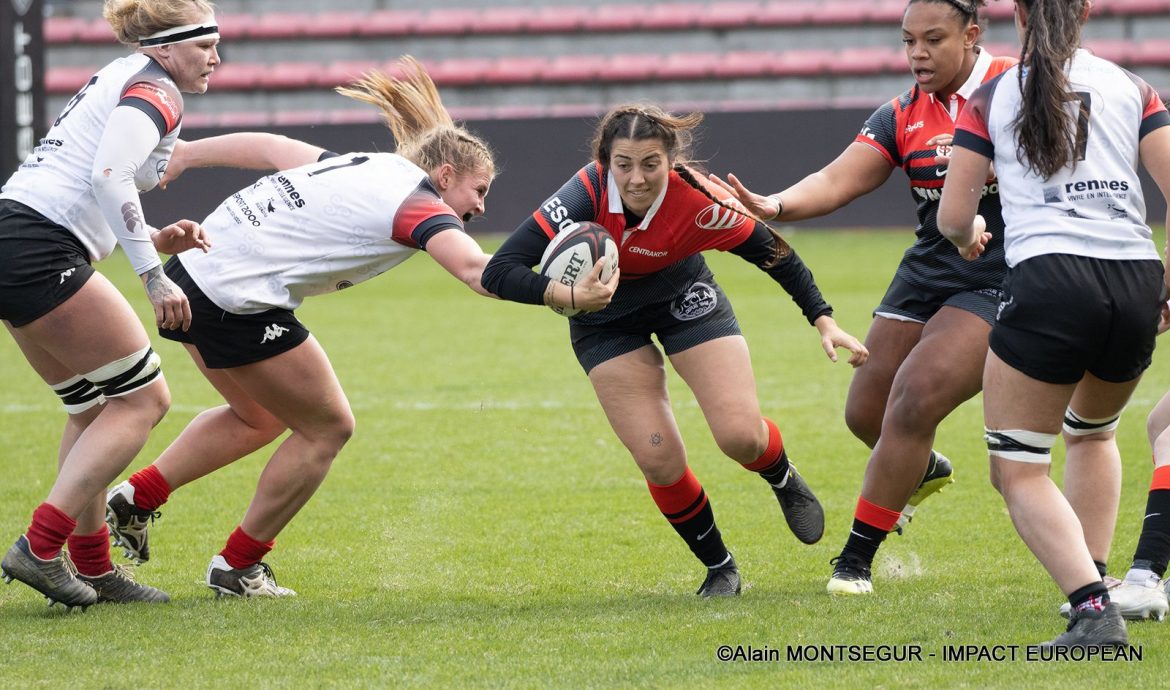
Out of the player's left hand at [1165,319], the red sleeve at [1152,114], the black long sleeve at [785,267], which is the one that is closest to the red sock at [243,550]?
the black long sleeve at [785,267]

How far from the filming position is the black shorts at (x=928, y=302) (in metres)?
4.47

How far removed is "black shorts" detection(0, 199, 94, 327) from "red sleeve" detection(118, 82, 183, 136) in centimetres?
45

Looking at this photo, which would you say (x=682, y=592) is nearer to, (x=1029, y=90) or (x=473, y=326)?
(x=1029, y=90)

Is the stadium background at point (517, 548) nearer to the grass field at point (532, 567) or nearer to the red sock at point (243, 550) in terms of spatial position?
the grass field at point (532, 567)

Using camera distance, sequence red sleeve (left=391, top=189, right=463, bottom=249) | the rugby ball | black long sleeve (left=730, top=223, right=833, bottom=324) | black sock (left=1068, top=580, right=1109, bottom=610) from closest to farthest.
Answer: black sock (left=1068, top=580, right=1109, bottom=610) → the rugby ball → red sleeve (left=391, top=189, right=463, bottom=249) → black long sleeve (left=730, top=223, right=833, bottom=324)

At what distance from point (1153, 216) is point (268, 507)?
15.0 meters

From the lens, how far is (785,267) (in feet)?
15.1

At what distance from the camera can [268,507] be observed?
459 centimetres

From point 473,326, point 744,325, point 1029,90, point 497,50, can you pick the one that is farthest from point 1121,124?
point 497,50

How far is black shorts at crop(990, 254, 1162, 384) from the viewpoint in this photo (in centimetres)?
349

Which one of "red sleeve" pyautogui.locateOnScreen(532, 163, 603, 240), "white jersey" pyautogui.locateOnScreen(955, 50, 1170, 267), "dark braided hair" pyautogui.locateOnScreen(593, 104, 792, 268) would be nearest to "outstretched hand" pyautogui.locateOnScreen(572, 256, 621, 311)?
"red sleeve" pyautogui.locateOnScreen(532, 163, 603, 240)

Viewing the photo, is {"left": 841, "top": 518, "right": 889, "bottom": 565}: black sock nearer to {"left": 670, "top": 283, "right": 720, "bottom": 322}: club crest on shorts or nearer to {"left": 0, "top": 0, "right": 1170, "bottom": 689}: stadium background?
{"left": 0, "top": 0, "right": 1170, "bottom": 689}: stadium background

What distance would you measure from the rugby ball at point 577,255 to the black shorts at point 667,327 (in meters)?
0.54

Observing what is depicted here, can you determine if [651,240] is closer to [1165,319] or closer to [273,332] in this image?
[273,332]
